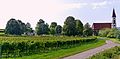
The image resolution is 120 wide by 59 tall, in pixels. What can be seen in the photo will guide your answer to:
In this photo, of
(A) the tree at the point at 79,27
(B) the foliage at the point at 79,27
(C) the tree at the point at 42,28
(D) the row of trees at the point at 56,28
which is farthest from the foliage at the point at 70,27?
(C) the tree at the point at 42,28

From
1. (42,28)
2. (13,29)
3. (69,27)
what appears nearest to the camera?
(13,29)

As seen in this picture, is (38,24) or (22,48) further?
(38,24)

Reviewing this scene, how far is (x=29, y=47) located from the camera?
44594 millimetres

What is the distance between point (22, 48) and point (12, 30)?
279 ft

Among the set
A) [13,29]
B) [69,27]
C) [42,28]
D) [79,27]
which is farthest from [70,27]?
[42,28]

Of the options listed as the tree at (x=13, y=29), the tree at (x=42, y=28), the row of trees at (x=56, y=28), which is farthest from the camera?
the tree at (x=42, y=28)

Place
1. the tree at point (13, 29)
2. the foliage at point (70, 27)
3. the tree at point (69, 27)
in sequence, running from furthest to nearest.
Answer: the foliage at point (70, 27)
the tree at point (69, 27)
the tree at point (13, 29)

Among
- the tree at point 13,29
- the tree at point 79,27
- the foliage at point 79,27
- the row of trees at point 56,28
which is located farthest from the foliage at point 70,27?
the tree at point 13,29

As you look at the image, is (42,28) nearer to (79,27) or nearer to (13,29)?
(79,27)

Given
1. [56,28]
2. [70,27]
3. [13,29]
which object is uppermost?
[70,27]

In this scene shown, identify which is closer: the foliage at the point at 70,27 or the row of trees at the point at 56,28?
the row of trees at the point at 56,28

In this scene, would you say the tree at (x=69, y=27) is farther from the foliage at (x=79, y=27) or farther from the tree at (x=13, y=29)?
the tree at (x=13, y=29)

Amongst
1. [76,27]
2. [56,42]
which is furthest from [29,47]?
[76,27]

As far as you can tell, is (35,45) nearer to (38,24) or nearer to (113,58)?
(113,58)
